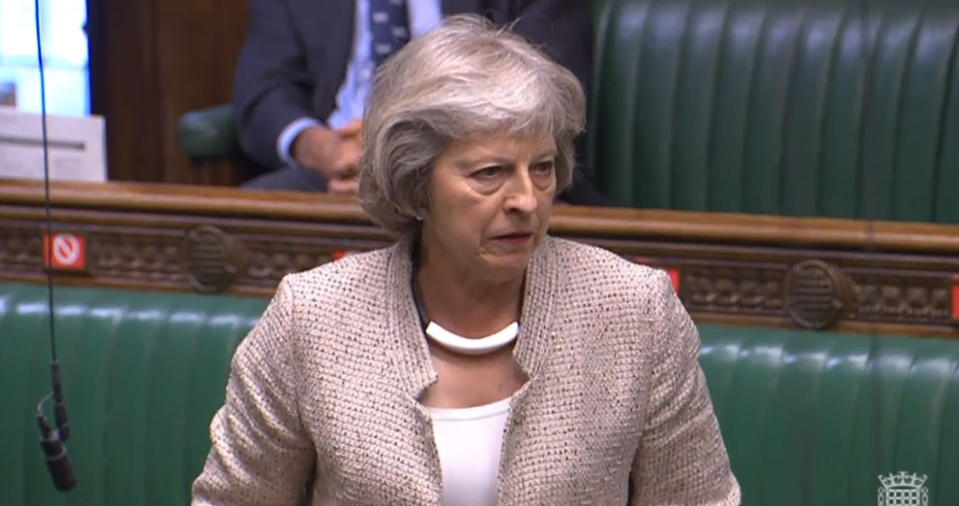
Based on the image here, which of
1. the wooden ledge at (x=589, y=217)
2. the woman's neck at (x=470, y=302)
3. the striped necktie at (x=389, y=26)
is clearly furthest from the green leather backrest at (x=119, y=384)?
the woman's neck at (x=470, y=302)

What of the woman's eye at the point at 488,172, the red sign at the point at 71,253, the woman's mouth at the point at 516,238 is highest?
the woman's eye at the point at 488,172

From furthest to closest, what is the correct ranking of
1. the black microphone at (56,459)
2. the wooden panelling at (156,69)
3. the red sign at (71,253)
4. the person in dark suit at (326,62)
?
the wooden panelling at (156,69), the person in dark suit at (326,62), the red sign at (71,253), the black microphone at (56,459)

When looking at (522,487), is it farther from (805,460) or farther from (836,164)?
(836,164)

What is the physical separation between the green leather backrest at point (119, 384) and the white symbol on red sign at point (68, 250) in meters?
0.04

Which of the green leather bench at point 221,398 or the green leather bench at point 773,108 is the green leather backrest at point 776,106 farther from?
the green leather bench at point 221,398

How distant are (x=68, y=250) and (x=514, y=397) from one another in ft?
4.09

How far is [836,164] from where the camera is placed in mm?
3346

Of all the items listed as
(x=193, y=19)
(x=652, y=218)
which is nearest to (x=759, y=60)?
(x=652, y=218)

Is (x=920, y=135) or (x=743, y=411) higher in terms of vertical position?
(x=920, y=135)

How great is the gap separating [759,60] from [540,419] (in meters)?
1.63

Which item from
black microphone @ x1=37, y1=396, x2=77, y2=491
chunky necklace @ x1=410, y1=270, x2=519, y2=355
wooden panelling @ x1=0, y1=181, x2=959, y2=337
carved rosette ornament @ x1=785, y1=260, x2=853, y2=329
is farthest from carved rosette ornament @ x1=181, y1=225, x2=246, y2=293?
chunky necklace @ x1=410, y1=270, x2=519, y2=355

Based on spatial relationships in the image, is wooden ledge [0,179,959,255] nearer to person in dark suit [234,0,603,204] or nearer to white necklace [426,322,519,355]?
person in dark suit [234,0,603,204]

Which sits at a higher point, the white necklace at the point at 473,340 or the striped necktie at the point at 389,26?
the striped necktie at the point at 389,26

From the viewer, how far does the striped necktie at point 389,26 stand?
3424mm
